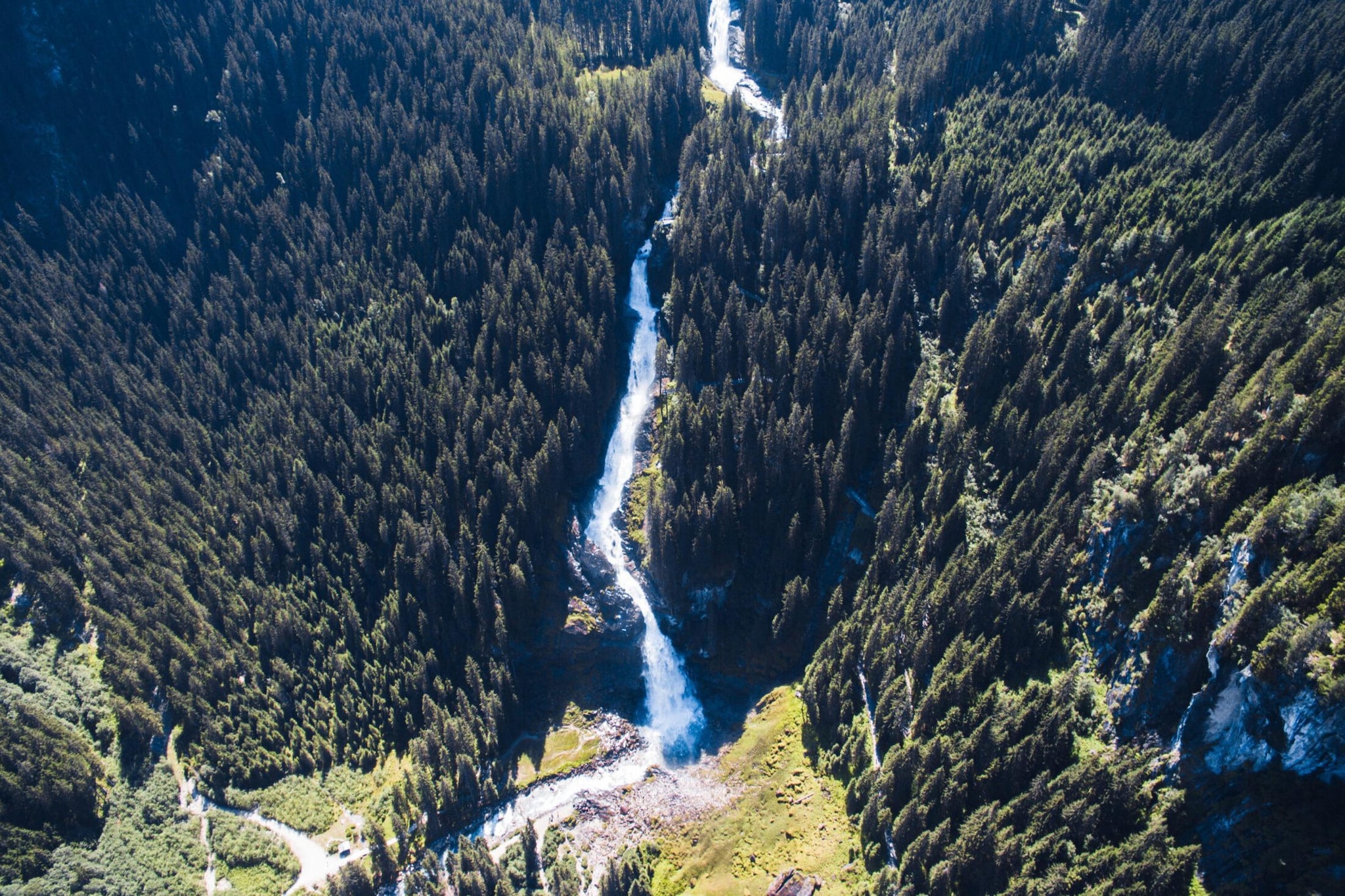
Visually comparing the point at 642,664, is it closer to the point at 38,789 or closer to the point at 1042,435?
the point at 1042,435

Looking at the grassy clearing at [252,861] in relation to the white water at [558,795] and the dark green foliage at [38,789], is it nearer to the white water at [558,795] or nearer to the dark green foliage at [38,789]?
the dark green foliage at [38,789]

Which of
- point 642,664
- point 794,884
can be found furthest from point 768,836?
point 642,664

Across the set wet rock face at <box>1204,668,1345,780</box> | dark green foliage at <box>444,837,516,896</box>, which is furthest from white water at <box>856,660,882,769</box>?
dark green foliage at <box>444,837,516,896</box>

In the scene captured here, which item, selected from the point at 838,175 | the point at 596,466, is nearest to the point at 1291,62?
the point at 838,175

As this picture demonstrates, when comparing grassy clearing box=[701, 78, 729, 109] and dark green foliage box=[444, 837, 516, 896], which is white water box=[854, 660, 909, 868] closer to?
dark green foliage box=[444, 837, 516, 896]

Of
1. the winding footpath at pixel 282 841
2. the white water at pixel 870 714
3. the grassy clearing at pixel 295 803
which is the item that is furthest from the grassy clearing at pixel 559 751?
the white water at pixel 870 714
